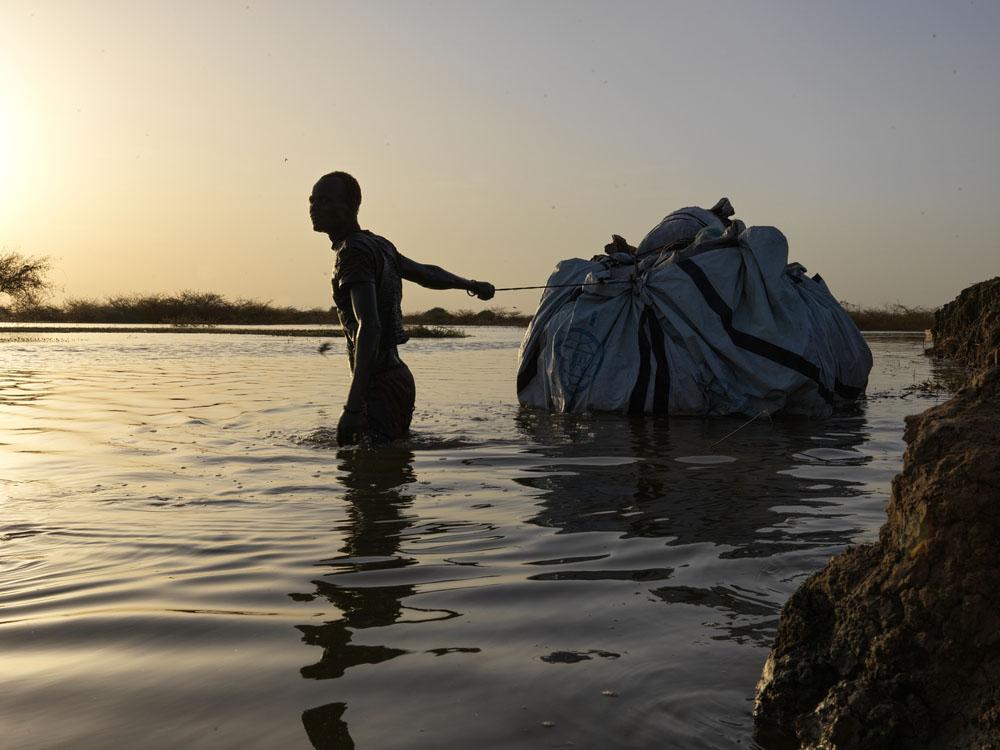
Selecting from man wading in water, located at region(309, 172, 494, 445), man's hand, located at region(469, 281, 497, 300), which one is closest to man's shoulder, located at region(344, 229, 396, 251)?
man wading in water, located at region(309, 172, 494, 445)

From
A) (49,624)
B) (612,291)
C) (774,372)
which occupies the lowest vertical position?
(49,624)

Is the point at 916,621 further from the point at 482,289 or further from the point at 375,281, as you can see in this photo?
the point at 482,289

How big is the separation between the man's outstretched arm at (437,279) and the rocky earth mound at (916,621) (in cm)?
422

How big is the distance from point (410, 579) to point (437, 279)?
133 inches

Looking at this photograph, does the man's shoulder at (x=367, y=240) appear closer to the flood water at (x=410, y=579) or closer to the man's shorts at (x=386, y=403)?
the man's shorts at (x=386, y=403)

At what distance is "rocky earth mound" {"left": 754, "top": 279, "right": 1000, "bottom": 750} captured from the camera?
142 cm

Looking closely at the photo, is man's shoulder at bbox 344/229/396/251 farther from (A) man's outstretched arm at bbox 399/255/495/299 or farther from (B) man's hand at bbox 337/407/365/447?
(B) man's hand at bbox 337/407/365/447

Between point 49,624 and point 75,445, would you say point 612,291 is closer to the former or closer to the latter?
point 75,445

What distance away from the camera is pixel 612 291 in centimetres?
763

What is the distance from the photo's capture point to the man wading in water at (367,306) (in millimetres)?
5113

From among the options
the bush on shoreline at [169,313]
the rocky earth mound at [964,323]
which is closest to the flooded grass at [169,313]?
the bush on shoreline at [169,313]

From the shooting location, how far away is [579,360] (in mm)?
7430

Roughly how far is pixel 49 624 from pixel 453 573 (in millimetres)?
1061

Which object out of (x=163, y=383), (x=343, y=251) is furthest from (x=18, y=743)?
(x=163, y=383)
